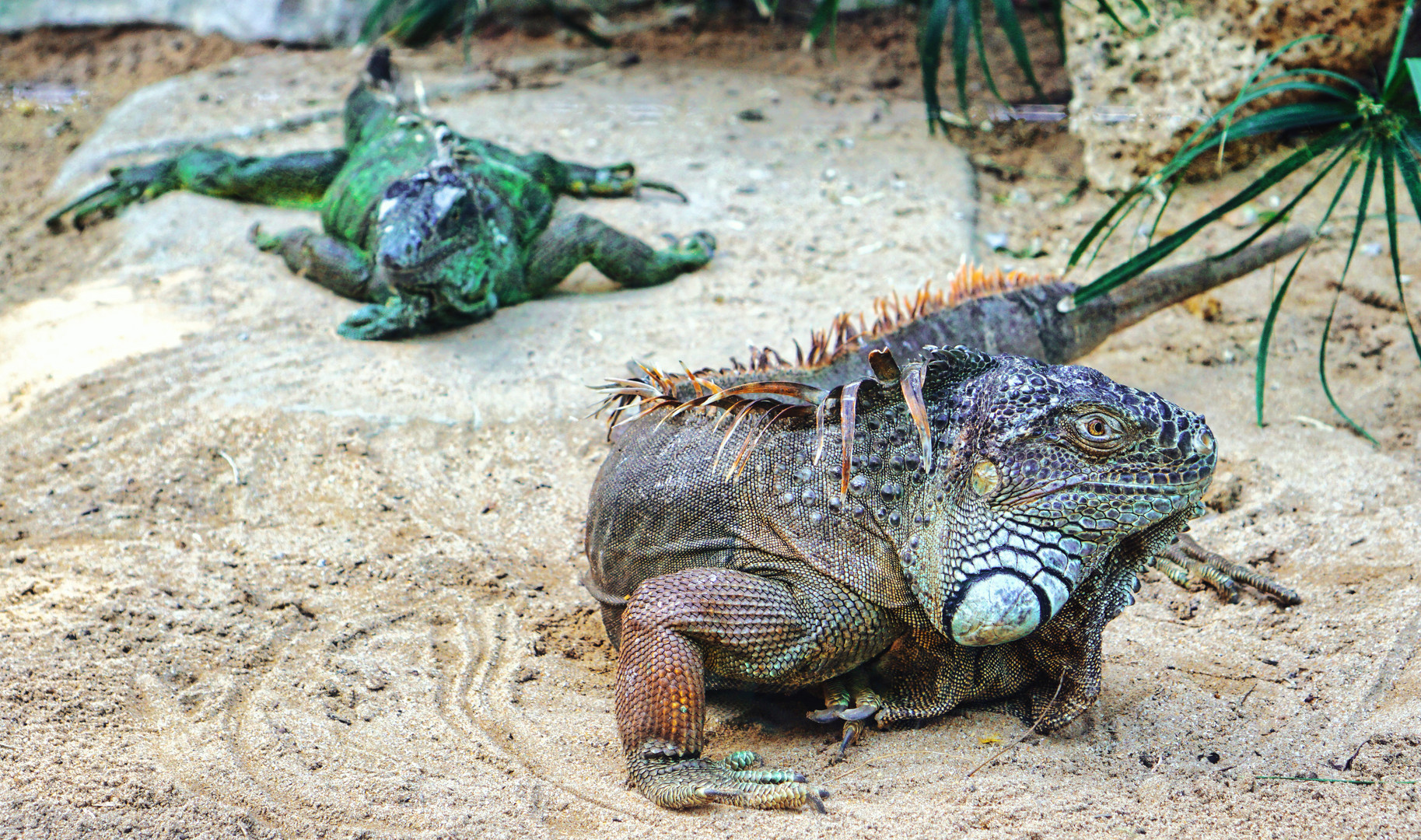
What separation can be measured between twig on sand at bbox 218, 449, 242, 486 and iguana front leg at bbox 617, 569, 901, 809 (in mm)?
2525

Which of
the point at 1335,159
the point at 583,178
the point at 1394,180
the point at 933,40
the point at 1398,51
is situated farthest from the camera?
the point at 583,178

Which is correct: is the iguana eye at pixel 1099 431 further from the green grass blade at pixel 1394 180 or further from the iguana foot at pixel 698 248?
the iguana foot at pixel 698 248

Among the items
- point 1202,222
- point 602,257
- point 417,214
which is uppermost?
point 1202,222

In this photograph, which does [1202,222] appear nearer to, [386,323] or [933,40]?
[933,40]

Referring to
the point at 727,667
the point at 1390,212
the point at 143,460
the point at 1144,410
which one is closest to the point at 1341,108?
the point at 1390,212

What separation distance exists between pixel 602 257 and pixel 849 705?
4.19m

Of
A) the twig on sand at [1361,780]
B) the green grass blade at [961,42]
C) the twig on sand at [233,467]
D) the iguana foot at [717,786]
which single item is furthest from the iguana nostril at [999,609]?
the green grass blade at [961,42]

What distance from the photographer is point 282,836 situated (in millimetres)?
2770

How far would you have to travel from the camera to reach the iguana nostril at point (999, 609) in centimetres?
291

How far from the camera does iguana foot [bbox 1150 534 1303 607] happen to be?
397 centimetres

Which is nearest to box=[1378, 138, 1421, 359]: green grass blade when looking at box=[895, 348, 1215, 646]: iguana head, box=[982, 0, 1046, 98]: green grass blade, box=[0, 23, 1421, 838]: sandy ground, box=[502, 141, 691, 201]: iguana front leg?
box=[0, 23, 1421, 838]: sandy ground

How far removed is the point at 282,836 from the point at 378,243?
4.31 m

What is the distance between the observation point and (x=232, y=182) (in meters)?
8.22

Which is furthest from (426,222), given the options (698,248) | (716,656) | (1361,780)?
(1361,780)
